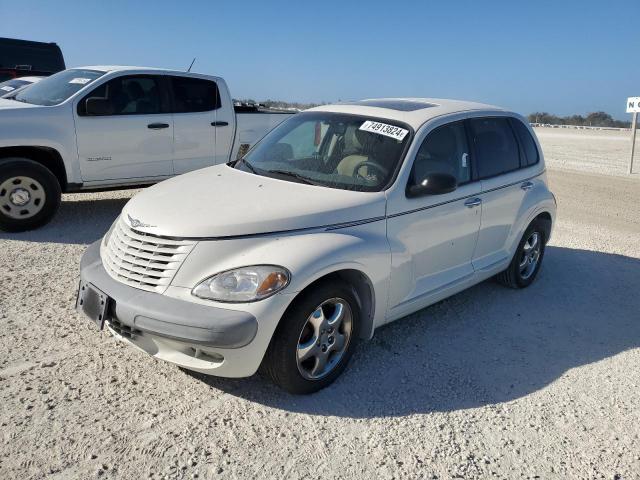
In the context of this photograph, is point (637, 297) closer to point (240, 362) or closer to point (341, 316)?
point (341, 316)

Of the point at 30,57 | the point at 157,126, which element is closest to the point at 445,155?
the point at 157,126

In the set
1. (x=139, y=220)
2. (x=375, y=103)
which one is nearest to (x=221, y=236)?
(x=139, y=220)

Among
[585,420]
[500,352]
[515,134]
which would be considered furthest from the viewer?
[515,134]

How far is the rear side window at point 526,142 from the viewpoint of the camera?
5.38 metres

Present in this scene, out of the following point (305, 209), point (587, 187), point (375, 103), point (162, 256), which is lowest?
point (587, 187)

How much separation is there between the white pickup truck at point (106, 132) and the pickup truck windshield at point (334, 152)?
2.91 m

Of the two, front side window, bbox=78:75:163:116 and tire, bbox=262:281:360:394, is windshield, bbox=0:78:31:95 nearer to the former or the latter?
front side window, bbox=78:75:163:116

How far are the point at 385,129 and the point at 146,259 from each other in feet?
6.47

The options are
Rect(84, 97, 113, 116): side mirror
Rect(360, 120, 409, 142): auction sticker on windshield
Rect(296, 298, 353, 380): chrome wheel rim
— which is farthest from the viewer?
Rect(84, 97, 113, 116): side mirror

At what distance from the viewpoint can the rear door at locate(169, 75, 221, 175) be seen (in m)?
7.52

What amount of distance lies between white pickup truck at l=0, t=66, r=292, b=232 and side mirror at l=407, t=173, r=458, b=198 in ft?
14.3

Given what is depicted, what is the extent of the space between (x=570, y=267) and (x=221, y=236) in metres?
4.60

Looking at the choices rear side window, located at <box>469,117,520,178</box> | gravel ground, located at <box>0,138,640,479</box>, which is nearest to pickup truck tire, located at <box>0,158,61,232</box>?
gravel ground, located at <box>0,138,640,479</box>

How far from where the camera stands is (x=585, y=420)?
3.43m
